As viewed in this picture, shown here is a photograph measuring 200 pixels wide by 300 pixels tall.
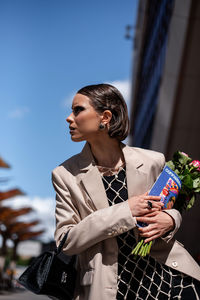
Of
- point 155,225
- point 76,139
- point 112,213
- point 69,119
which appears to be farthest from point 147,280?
point 69,119

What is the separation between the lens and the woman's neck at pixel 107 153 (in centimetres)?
249

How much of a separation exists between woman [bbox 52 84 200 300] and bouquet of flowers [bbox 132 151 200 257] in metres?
0.07

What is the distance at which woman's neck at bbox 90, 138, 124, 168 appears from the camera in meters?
2.49

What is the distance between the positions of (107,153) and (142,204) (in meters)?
0.47

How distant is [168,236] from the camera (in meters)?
2.23

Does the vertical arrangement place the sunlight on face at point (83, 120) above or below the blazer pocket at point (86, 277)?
above

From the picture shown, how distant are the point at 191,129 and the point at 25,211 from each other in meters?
18.9

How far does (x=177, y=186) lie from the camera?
7.75 ft

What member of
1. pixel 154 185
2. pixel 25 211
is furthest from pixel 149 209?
pixel 25 211

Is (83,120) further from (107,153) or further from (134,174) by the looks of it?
(134,174)

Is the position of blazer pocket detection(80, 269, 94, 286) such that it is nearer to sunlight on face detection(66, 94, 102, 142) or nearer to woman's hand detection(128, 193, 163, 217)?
woman's hand detection(128, 193, 163, 217)

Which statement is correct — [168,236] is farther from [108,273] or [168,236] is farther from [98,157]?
[98,157]

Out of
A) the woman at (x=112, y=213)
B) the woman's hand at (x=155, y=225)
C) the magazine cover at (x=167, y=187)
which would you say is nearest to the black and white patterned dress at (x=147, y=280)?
the woman at (x=112, y=213)

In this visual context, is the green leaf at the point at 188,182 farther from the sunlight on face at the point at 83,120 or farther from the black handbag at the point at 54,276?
the black handbag at the point at 54,276
